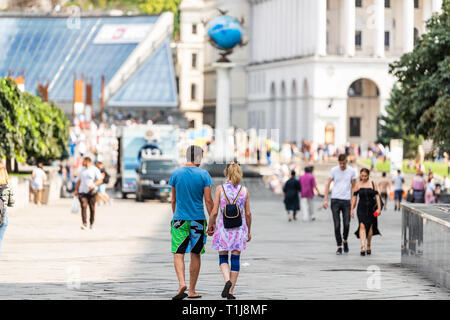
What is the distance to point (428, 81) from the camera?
40.3m

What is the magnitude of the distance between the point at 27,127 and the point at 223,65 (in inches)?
938

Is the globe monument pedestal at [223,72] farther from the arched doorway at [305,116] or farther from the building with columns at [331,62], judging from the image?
the arched doorway at [305,116]

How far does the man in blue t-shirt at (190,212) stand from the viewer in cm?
1603

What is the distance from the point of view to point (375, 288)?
17.2m

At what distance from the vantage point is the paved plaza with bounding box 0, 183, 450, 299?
54.5 ft

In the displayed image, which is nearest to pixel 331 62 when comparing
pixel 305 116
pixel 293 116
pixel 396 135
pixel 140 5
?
pixel 305 116

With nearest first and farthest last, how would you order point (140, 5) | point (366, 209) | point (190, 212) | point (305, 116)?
point (190, 212), point (366, 209), point (305, 116), point (140, 5)

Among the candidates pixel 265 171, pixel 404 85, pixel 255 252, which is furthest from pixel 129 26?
pixel 255 252

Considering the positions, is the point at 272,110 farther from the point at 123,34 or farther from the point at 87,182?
the point at 87,182

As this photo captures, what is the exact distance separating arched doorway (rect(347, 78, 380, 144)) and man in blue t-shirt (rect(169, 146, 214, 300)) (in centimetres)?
9418

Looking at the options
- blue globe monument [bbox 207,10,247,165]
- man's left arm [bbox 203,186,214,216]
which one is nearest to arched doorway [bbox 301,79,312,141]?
blue globe monument [bbox 207,10,247,165]

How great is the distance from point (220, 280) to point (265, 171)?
5596cm

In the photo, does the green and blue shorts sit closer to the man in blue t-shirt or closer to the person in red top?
the man in blue t-shirt
